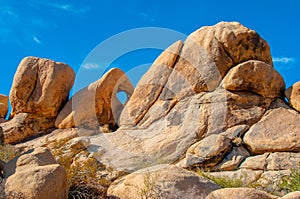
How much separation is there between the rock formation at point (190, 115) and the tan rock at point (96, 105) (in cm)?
4

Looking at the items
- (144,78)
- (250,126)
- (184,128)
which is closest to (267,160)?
(250,126)

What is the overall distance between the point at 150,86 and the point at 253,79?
4.02 meters

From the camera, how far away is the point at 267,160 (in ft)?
38.0

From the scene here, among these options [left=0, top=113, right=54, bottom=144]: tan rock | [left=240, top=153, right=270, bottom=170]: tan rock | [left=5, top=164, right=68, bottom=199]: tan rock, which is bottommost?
[left=5, top=164, right=68, bottom=199]: tan rock

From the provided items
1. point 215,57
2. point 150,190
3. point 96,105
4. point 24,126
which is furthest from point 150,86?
point 150,190

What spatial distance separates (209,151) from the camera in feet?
40.0

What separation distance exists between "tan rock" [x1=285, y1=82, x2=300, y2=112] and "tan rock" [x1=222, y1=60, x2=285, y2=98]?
0.41 meters

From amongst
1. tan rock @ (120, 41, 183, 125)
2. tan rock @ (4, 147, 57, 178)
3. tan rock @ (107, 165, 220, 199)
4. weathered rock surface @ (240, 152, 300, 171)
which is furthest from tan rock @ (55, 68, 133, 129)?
tan rock @ (107, 165, 220, 199)

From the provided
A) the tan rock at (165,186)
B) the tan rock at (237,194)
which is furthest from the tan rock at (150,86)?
the tan rock at (237,194)

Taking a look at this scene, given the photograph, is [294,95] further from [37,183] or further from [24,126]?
[24,126]

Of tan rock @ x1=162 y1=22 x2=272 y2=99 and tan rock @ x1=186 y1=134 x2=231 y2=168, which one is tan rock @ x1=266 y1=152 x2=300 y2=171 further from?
tan rock @ x1=162 y1=22 x2=272 y2=99

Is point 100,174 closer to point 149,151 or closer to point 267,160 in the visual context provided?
point 149,151

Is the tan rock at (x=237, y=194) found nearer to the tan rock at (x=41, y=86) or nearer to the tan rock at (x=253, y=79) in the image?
the tan rock at (x=253, y=79)

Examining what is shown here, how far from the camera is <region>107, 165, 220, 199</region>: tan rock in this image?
7.57 m
